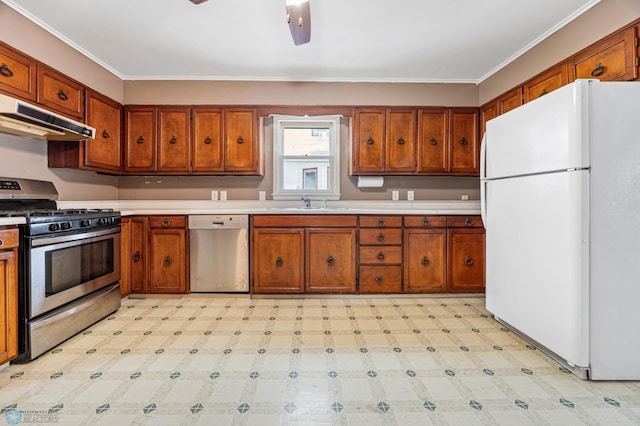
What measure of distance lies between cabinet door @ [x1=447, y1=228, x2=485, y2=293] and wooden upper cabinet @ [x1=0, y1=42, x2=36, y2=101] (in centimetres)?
381

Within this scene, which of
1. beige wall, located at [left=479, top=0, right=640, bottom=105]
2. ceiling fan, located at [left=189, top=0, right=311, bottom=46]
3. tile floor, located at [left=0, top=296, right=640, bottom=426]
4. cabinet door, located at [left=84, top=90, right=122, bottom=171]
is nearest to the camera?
tile floor, located at [left=0, top=296, right=640, bottom=426]

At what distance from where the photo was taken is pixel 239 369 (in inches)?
70.4

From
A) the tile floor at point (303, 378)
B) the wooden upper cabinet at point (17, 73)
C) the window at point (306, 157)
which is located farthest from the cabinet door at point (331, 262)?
the wooden upper cabinet at point (17, 73)

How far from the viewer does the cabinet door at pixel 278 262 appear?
3.08 m

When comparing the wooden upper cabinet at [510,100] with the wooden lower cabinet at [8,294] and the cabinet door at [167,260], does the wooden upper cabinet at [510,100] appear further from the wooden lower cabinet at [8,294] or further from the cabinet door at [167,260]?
the wooden lower cabinet at [8,294]

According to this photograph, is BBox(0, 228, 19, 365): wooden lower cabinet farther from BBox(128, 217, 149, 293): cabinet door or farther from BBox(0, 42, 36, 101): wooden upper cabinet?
BBox(128, 217, 149, 293): cabinet door

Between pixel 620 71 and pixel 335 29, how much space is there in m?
2.02

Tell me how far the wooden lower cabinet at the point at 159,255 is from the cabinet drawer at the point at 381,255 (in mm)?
1832

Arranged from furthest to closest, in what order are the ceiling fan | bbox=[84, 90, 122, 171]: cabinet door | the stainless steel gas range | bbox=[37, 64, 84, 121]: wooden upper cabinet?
bbox=[84, 90, 122, 171]: cabinet door < bbox=[37, 64, 84, 121]: wooden upper cabinet < the stainless steel gas range < the ceiling fan

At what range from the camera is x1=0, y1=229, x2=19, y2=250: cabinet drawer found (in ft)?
5.63

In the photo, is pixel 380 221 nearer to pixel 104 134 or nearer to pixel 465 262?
pixel 465 262

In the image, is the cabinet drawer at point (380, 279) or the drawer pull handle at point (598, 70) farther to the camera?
the cabinet drawer at point (380, 279)

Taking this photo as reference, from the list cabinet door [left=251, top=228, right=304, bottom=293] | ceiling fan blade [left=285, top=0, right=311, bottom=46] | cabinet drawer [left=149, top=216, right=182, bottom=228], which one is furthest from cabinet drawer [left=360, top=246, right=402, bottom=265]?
ceiling fan blade [left=285, top=0, right=311, bottom=46]

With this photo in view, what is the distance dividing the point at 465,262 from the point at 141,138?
379 centimetres
